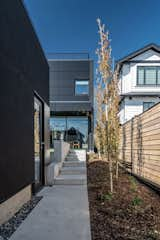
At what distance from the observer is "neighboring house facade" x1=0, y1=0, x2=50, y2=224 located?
10.6 feet

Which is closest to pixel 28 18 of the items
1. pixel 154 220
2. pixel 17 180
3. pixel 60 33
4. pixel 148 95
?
pixel 17 180

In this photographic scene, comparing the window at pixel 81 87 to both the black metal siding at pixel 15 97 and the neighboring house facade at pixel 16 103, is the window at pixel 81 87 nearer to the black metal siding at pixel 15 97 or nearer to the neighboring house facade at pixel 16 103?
the neighboring house facade at pixel 16 103

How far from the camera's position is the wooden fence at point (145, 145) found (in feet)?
18.5

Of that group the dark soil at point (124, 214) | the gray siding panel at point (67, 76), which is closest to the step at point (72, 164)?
the dark soil at point (124, 214)

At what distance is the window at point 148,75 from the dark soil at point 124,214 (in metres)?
10.8

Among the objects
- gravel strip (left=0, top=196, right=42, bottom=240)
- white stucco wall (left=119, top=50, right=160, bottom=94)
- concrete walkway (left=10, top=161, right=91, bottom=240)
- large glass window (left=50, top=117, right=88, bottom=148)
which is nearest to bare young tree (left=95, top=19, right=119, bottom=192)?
concrete walkway (left=10, top=161, right=91, bottom=240)

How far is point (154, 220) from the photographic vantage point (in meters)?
3.44

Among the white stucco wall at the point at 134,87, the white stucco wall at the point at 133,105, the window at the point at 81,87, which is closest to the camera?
the white stucco wall at the point at 134,87

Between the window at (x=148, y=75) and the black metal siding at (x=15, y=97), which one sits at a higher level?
the window at (x=148, y=75)

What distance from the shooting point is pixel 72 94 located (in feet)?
52.2

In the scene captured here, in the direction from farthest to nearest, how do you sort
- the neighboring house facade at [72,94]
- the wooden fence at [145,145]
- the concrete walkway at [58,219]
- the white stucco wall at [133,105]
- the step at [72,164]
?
the white stucco wall at [133,105]
the neighboring house facade at [72,94]
the step at [72,164]
the wooden fence at [145,145]
the concrete walkway at [58,219]

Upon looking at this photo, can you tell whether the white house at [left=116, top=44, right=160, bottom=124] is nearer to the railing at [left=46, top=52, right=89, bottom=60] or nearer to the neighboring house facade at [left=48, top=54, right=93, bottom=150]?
the neighboring house facade at [left=48, top=54, right=93, bottom=150]

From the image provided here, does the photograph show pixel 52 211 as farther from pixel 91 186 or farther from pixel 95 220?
pixel 91 186

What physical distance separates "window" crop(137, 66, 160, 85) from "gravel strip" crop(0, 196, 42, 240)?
Answer: 1276 centimetres
